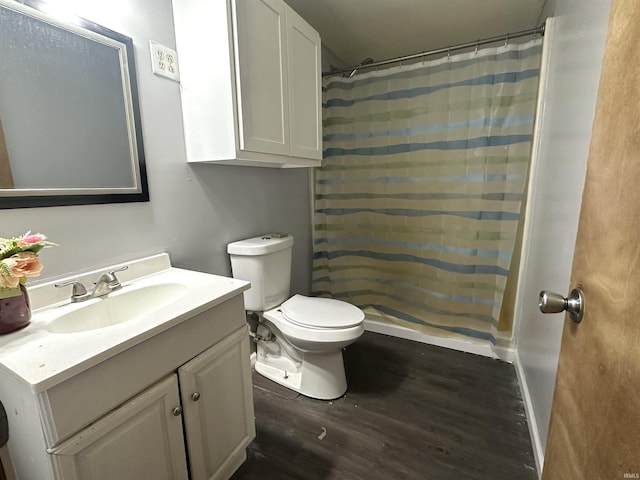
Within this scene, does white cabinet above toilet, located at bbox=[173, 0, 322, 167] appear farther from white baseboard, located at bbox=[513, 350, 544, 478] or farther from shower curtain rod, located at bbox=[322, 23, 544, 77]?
white baseboard, located at bbox=[513, 350, 544, 478]

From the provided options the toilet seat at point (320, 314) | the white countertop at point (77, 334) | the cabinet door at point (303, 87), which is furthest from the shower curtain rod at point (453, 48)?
the white countertop at point (77, 334)

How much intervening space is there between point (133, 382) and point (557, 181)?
67.9 inches

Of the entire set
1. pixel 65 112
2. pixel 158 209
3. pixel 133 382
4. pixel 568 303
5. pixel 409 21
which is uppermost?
pixel 409 21

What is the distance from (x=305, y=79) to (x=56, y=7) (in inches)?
40.5

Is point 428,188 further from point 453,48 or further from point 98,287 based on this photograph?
point 98,287

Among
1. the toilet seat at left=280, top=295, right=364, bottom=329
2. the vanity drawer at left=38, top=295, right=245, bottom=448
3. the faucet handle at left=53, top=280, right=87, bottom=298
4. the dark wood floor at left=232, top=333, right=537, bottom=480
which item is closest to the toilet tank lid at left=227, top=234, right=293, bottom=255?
the toilet seat at left=280, top=295, right=364, bottom=329

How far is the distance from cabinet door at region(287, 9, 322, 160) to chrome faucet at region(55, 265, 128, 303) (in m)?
0.98

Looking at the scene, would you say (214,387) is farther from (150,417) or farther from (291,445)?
(291,445)

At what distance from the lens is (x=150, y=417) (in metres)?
0.82

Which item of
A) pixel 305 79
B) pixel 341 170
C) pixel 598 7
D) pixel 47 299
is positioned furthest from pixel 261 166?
pixel 598 7

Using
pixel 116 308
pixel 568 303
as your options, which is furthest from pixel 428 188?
pixel 116 308

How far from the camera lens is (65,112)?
99 cm

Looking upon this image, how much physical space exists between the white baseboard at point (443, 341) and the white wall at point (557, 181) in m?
0.16

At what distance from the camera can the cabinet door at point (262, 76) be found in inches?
49.0
